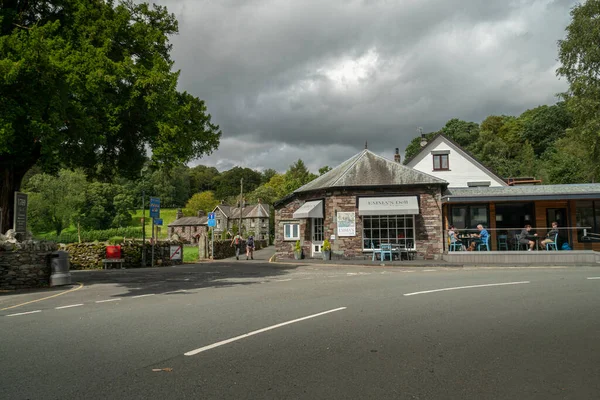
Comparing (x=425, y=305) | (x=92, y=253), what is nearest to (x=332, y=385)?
(x=425, y=305)

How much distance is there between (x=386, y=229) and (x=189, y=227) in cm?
6988

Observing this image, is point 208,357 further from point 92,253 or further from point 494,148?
point 494,148

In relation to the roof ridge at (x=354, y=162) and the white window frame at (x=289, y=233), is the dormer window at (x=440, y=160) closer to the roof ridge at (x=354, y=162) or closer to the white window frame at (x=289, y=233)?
the roof ridge at (x=354, y=162)

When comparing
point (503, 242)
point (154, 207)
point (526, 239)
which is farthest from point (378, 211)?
point (154, 207)

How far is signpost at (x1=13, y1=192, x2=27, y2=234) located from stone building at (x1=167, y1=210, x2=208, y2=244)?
71.8 metres

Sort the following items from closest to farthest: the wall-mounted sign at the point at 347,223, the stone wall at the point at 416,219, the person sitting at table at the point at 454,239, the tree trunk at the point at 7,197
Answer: the tree trunk at the point at 7,197
the person sitting at table at the point at 454,239
the stone wall at the point at 416,219
the wall-mounted sign at the point at 347,223

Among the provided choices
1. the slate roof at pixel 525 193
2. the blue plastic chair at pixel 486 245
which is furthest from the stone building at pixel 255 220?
the blue plastic chair at pixel 486 245

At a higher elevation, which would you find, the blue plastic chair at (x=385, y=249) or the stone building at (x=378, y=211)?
the stone building at (x=378, y=211)

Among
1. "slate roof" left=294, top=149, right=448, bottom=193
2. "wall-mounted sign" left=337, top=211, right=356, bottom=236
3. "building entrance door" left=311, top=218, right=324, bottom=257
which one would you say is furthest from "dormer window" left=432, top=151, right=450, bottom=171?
"building entrance door" left=311, top=218, right=324, bottom=257

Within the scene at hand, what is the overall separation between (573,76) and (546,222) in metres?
8.74

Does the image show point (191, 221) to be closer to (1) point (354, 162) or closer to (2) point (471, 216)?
(1) point (354, 162)

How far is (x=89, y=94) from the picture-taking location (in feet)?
45.2

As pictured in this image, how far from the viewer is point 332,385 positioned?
445cm

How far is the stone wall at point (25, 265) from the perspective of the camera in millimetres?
14391
